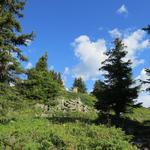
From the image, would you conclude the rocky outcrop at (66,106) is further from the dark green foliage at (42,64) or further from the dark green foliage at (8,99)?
the dark green foliage at (8,99)

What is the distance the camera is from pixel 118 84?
112ft

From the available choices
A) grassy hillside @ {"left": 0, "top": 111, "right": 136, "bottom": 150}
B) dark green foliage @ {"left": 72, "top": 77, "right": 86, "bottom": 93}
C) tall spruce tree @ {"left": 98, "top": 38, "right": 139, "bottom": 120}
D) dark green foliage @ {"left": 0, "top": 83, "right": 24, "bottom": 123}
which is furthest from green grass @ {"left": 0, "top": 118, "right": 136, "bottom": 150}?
dark green foliage @ {"left": 72, "top": 77, "right": 86, "bottom": 93}

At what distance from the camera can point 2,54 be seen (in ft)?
81.6

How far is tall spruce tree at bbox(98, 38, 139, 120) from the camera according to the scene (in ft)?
109

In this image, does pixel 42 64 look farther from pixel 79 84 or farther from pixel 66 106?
pixel 79 84

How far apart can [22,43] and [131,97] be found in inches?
479

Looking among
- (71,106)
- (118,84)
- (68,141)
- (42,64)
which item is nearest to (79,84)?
(42,64)

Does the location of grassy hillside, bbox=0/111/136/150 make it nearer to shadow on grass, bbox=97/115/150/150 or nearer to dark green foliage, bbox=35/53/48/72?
shadow on grass, bbox=97/115/150/150

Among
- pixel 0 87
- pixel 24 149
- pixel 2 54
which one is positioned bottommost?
pixel 24 149

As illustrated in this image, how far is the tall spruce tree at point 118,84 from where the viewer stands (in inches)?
1309

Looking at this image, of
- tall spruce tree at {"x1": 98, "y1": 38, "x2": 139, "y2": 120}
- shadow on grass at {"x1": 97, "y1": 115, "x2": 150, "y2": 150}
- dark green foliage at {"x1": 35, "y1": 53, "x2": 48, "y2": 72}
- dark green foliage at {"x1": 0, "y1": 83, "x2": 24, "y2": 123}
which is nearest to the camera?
shadow on grass at {"x1": 97, "y1": 115, "x2": 150, "y2": 150}

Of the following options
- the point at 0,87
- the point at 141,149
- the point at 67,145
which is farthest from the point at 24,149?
the point at 0,87

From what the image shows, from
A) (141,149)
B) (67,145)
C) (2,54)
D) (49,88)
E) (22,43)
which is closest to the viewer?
(67,145)

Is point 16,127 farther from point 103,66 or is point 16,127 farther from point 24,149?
point 103,66
